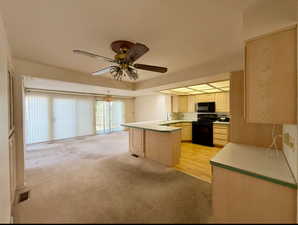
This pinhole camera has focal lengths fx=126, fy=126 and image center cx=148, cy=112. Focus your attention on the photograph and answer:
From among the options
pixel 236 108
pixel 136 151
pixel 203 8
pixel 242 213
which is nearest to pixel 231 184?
pixel 242 213

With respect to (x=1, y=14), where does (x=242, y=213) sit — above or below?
below

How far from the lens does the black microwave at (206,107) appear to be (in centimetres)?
455

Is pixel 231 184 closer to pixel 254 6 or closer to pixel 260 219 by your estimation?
pixel 260 219

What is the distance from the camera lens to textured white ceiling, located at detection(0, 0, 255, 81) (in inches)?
49.3

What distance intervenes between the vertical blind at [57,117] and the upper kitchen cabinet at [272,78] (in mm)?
6151

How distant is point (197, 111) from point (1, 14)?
5.06 meters

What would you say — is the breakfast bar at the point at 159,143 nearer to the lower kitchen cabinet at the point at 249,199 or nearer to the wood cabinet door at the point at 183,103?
the lower kitchen cabinet at the point at 249,199

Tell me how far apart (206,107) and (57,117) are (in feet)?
19.5

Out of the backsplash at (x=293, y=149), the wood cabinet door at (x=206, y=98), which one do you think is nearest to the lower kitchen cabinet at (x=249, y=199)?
the backsplash at (x=293, y=149)

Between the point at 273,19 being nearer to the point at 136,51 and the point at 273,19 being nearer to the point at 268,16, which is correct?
the point at 268,16

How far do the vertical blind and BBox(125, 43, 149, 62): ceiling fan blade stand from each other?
4.86 meters

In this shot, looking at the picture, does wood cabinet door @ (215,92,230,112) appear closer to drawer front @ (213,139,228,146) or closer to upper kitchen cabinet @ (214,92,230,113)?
upper kitchen cabinet @ (214,92,230,113)

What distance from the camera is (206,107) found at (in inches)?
183

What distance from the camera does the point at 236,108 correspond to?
1.82m
